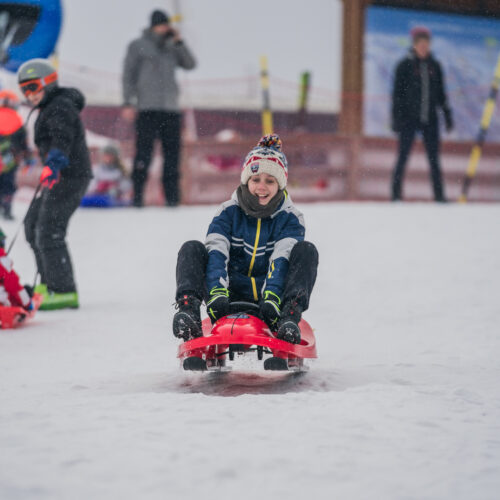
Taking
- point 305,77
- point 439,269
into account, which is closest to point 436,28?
point 305,77

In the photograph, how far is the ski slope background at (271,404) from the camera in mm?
1944

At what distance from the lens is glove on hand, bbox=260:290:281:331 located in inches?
118

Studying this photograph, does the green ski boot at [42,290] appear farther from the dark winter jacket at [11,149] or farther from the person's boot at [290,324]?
the dark winter jacket at [11,149]

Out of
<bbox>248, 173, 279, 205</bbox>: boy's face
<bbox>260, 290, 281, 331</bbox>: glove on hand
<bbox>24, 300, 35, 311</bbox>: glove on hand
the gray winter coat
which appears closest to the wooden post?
the gray winter coat

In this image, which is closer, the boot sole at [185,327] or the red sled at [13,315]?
the boot sole at [185,327]

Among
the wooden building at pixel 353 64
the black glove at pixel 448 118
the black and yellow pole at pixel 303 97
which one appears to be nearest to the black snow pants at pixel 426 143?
the black glove at pixel 448 118

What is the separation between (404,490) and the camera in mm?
1877

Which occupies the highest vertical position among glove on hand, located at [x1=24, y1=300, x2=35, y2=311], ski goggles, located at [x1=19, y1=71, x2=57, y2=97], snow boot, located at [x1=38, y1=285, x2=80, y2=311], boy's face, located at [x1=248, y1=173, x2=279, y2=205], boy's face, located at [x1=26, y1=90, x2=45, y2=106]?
ski goggles, located at [x1=19, y1=71, x2=57, y2=97]

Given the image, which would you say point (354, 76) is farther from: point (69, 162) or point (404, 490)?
point (404, 490)

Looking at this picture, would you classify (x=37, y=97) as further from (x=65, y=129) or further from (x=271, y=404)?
(x=271, y=404)

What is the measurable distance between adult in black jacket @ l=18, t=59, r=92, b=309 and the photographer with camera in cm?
378

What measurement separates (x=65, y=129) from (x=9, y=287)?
0.99 metres

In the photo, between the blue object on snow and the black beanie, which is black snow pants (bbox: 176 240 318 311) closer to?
the black beanie

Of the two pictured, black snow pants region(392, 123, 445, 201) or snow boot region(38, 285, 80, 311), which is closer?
snow boot region(38, 285, 80, 311)
